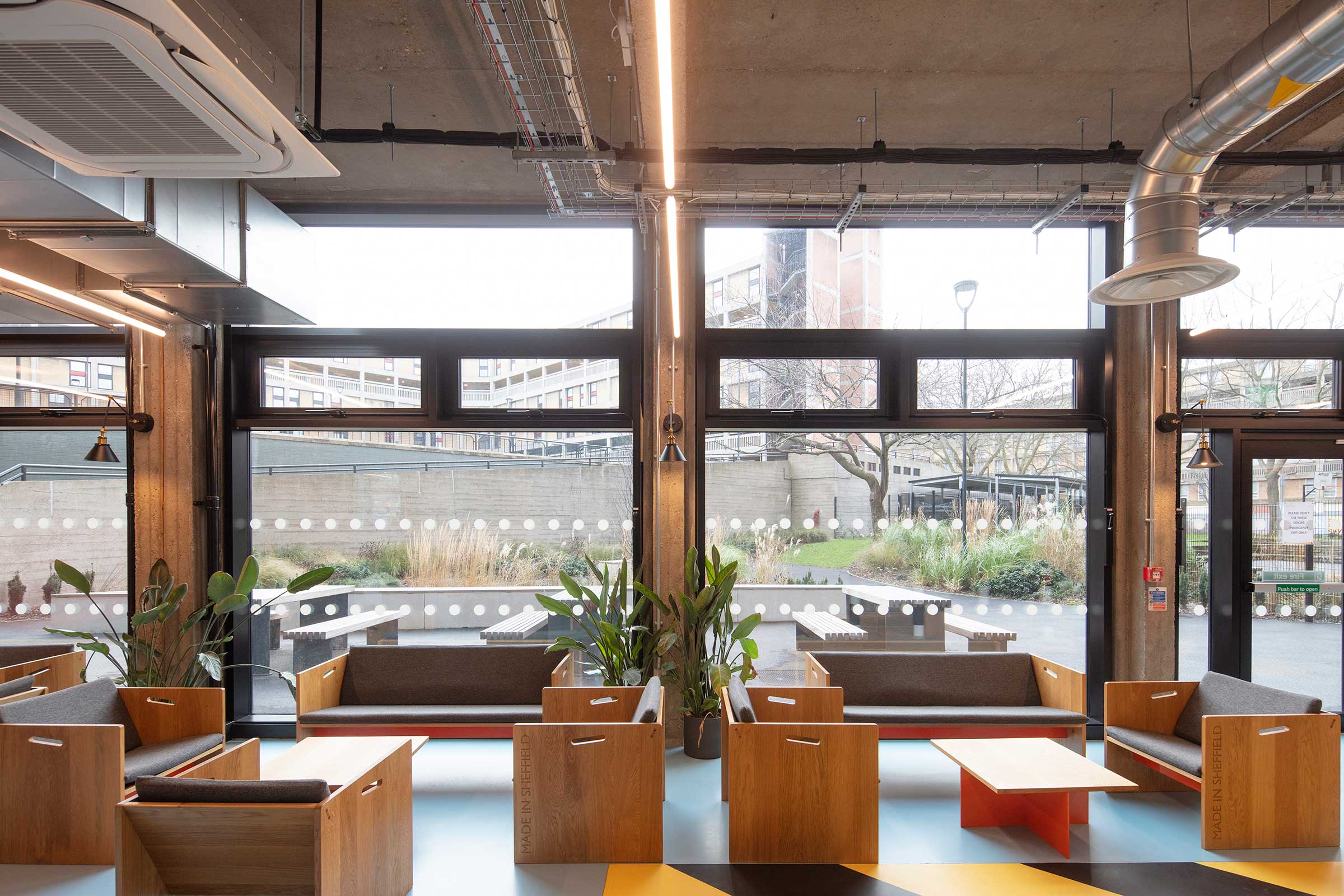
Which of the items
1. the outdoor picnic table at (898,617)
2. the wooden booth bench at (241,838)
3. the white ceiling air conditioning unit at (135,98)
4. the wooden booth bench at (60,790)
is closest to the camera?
the white ceiling air conditioning unit at (135,98)

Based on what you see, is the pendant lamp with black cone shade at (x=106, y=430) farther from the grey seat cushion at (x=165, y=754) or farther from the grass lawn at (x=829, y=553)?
the grass lawn at (x=829, y=553)

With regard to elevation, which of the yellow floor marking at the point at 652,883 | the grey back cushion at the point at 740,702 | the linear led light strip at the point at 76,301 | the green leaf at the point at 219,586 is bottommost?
the yellow floor marking at the point at 652,883

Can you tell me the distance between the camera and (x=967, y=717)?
4.34 metres

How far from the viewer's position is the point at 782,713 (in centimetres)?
428

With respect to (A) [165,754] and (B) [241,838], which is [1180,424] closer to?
(B) [241,838]

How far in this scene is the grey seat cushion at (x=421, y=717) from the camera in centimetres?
431

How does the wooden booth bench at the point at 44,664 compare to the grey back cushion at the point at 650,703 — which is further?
the wooden booth bench at the point at 44,664

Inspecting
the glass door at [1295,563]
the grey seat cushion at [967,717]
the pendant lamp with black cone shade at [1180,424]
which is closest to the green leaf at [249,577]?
the grey seat cushion at [967,717]

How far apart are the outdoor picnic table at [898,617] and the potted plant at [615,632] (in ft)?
5.08

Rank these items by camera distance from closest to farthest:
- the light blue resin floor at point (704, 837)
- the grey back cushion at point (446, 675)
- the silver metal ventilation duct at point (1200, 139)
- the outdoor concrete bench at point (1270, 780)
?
the silver metal ventilation duct at point (1200, 139) → the light blue resin floor at point (704, 837) → the outdoor concrete bench at point (1270, 780) → the grey back cushion at point (446, 675)

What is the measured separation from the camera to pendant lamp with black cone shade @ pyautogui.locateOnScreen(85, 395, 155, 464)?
4.73 meters

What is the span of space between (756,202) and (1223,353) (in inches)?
145

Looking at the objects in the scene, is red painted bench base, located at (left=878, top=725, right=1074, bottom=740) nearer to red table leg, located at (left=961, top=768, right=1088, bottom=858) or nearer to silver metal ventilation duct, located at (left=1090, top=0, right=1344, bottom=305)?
red table leg, located at (left=961, top=768, right=1088, bottom=858)

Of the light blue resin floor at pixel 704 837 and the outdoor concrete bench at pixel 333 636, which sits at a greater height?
the outdoor concrete bench at pixel 333 636
